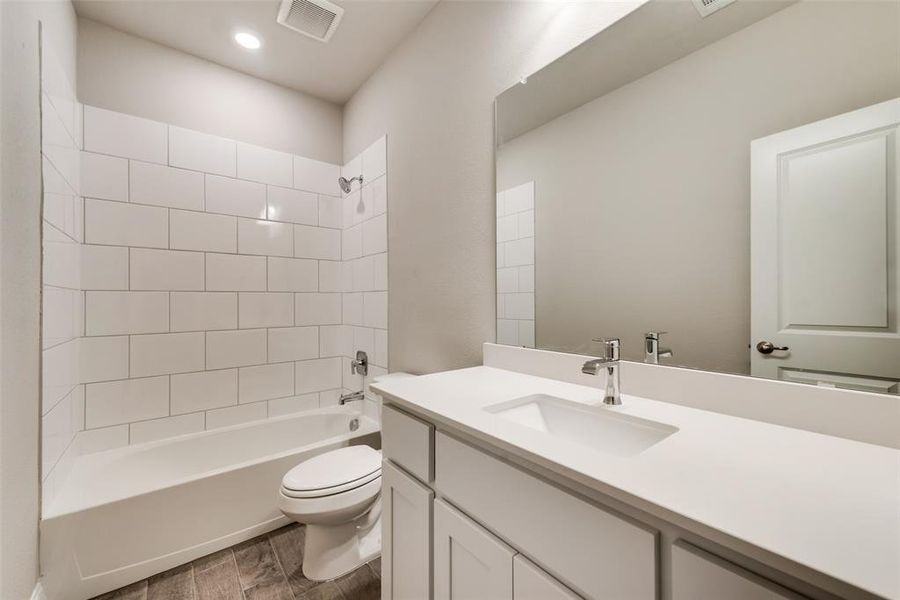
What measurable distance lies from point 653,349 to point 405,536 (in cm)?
85

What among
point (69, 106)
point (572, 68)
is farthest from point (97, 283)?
point (572, 68)

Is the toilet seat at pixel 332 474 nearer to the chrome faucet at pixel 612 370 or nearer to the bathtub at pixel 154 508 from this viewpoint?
the bathtub at pixel 154 508

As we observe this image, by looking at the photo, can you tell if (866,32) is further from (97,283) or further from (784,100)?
(97,283)

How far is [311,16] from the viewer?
5.81 ft

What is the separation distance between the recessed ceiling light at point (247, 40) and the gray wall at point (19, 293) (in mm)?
761

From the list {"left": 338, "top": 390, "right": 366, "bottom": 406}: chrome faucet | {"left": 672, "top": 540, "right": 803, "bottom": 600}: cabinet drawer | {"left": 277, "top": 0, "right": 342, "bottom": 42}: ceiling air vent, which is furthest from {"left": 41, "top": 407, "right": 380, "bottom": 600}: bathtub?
{"left": 277, "top": 0, "right": 342, "bottom": 42}: ceiling air vent

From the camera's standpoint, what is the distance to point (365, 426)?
220 centimetres

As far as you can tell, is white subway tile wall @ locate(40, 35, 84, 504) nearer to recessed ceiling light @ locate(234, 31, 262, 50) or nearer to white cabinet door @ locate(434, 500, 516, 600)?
recessed ceiling light @ locate(234, 31, 262, 50)

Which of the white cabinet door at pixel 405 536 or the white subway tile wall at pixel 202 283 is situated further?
the white subway tile wall at pixel 202 283

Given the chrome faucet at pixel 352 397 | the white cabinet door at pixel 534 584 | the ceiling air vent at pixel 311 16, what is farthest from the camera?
the chrome faucet at pixel 352 397

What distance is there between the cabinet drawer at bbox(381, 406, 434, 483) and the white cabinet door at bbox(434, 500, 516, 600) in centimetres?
9

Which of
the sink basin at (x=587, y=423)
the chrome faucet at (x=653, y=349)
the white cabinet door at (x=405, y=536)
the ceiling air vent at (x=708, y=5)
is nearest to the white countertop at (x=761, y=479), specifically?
the sink basin at (x=587, y=423)

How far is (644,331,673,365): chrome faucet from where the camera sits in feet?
3.21

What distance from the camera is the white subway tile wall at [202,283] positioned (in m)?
1.78
